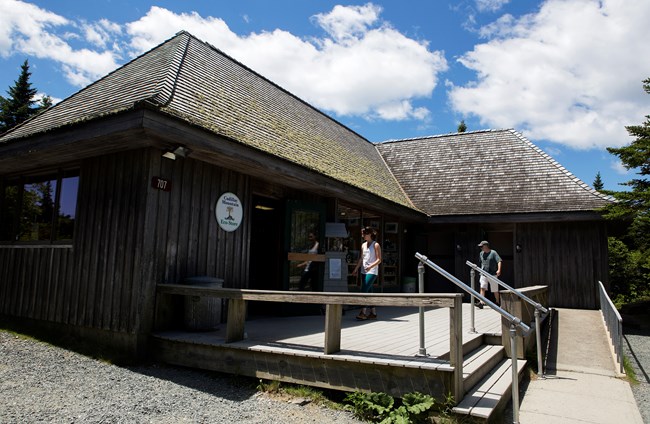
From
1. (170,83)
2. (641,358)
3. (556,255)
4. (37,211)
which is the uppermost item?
(170,83)

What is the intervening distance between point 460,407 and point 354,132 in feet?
46.7

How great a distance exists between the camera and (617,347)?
6.73 metres

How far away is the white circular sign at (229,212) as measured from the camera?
22.9 feet

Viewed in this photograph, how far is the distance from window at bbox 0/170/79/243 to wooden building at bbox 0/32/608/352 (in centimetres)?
3

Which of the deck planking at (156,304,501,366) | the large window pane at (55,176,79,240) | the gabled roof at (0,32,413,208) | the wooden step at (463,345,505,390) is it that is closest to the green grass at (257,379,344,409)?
the deck planking at (156,304,501,366)

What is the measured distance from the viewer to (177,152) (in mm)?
5801

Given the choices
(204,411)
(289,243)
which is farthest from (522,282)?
(204,411)

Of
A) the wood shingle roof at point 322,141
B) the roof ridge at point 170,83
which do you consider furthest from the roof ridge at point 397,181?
the roof ridge at point 170,83

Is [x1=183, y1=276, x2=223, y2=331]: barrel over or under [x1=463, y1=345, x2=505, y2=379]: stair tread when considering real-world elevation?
over

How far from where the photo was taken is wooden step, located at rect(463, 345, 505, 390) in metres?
4.45

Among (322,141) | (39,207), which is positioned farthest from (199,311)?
(322,141)

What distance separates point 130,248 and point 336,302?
312cm

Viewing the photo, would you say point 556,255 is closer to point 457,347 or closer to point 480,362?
point 480,362

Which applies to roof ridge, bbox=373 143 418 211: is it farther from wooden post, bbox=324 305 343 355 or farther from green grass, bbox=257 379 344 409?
green grass, bbox=257 379 344 409
